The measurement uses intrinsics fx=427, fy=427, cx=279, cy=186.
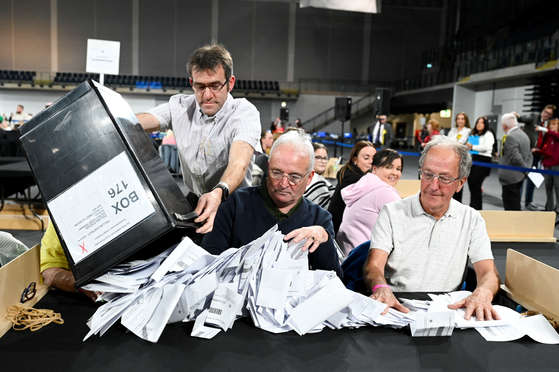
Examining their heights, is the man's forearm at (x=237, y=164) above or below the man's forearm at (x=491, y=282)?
above

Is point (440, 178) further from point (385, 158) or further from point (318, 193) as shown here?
point (318, 193)

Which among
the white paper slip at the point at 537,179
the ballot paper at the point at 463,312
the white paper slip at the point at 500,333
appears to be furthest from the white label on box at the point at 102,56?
the white paper slip at the point at 537,179

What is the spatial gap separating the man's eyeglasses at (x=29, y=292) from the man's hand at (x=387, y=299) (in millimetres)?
868

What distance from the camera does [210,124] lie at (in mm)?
1718

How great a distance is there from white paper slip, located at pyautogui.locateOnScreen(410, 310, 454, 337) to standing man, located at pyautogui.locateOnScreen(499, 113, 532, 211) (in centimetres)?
468

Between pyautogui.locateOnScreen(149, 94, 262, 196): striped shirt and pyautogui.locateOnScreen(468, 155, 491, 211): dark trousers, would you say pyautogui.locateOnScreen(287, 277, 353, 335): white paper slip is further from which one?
pyautogui.locateOnScreen(468, 155, 491, 211): dark trousers

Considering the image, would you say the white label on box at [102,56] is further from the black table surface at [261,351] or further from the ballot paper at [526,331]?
the ballot paper at [526,331]

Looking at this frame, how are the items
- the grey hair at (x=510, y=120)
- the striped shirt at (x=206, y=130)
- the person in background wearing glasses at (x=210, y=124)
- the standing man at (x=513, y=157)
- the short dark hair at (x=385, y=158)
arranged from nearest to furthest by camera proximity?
the person in background wearing glasses at (x=210, y=124) → the striped shirt at (x=206, y=130) → the short dark hair at (x=385, y=158) → the standing man at (x=513, y=157) → the grey hair at (x=510, y=120)

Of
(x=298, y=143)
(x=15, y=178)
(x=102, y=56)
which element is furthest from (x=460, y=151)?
(x=15, y=178)

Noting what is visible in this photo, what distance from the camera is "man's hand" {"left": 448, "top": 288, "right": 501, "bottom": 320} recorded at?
1065 millimetres

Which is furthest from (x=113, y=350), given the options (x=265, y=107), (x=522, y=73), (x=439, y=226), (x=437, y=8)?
(x=437, y=8)

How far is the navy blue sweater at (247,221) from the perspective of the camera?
139 centimetres

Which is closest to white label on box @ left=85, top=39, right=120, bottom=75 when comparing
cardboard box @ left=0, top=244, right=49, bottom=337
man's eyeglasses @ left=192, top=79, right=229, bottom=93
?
man's eyeglasses @ left=192, top=79, right=229, bottom=93

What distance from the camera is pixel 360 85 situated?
19.2 m
